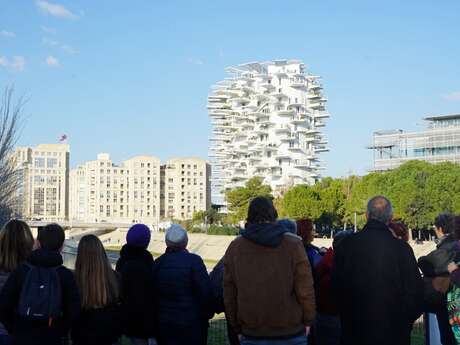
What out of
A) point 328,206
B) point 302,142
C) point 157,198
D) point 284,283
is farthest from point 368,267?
point 157,198

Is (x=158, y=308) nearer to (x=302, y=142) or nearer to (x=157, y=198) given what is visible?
(x=302, y=142)

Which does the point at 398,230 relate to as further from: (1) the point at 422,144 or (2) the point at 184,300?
(1) the point at 422,144

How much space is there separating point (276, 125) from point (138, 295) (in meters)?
105

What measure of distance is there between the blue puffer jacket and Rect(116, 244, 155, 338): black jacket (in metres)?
0.15

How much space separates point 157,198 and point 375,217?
177634mm

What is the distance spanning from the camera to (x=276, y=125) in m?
110

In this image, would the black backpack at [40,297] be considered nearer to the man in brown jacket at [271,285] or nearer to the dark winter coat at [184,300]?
the dark winter coat at [184,300]

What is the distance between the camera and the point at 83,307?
5.80 metres

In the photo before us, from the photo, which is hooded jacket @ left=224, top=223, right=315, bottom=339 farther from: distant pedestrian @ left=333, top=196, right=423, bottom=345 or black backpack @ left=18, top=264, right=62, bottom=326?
black backpack @ left=18, top=264, right=62, bottom=326

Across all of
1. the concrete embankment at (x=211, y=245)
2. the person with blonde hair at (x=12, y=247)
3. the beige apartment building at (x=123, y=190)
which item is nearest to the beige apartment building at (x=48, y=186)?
the beige apartment building at (x=123, y=190)

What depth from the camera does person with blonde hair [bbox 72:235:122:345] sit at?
5.78 metres

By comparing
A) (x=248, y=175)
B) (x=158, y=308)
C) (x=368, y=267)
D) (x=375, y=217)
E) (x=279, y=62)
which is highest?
(x=279, y=62)

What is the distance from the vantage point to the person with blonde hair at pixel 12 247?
19.7 feet

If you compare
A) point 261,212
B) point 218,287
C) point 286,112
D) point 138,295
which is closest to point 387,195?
point 286,112
